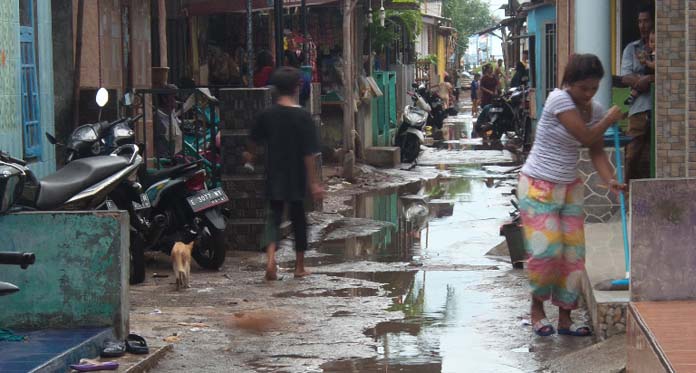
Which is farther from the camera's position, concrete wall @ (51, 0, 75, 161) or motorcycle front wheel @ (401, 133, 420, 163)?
motorcycle front wheel @ (401, 133, 420, 163)

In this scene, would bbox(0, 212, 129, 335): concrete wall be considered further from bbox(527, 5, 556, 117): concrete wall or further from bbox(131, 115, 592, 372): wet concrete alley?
bbox(527, 5, 556, 117): concrete wall

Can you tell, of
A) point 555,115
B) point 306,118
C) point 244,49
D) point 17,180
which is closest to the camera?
point 17,180

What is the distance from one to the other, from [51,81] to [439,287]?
4220 millimetres

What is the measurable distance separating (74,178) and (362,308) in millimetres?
2217

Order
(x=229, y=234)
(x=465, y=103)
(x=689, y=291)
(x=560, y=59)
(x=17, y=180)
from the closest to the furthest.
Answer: (x=689, y=291)
(x=17, y=180)
(x=229, y=234)
(x=560, y=59)
(x=465, y=103)

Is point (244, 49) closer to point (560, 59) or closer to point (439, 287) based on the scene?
point (560, 59)

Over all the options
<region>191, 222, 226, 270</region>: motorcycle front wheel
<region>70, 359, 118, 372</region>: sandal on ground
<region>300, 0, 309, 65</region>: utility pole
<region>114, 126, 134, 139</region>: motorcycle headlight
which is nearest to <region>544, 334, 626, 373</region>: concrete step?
<region>70, 359, 118, 372</region>: sandal on ground

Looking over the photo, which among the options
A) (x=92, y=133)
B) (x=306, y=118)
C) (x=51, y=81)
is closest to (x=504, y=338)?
(x=306, y=118)

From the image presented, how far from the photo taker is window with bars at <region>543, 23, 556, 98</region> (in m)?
23.2

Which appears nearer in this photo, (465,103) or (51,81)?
(51,81)

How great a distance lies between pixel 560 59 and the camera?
1425 cm

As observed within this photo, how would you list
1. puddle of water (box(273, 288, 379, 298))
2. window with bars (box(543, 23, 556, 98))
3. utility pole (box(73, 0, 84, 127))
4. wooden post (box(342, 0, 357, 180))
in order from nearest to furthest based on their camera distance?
puddle of water (box(273, 288, 379, 298)) → utility pole (box(73, 0, 84, 127)) → wooden post (box(342, 0, 357, 180)) → window with bars (box(543, 23, 556, 98))

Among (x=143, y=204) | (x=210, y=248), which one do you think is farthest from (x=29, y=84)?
(x=210, y=248)

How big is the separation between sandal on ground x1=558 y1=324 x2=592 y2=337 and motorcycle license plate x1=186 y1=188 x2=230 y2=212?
3.75 m
